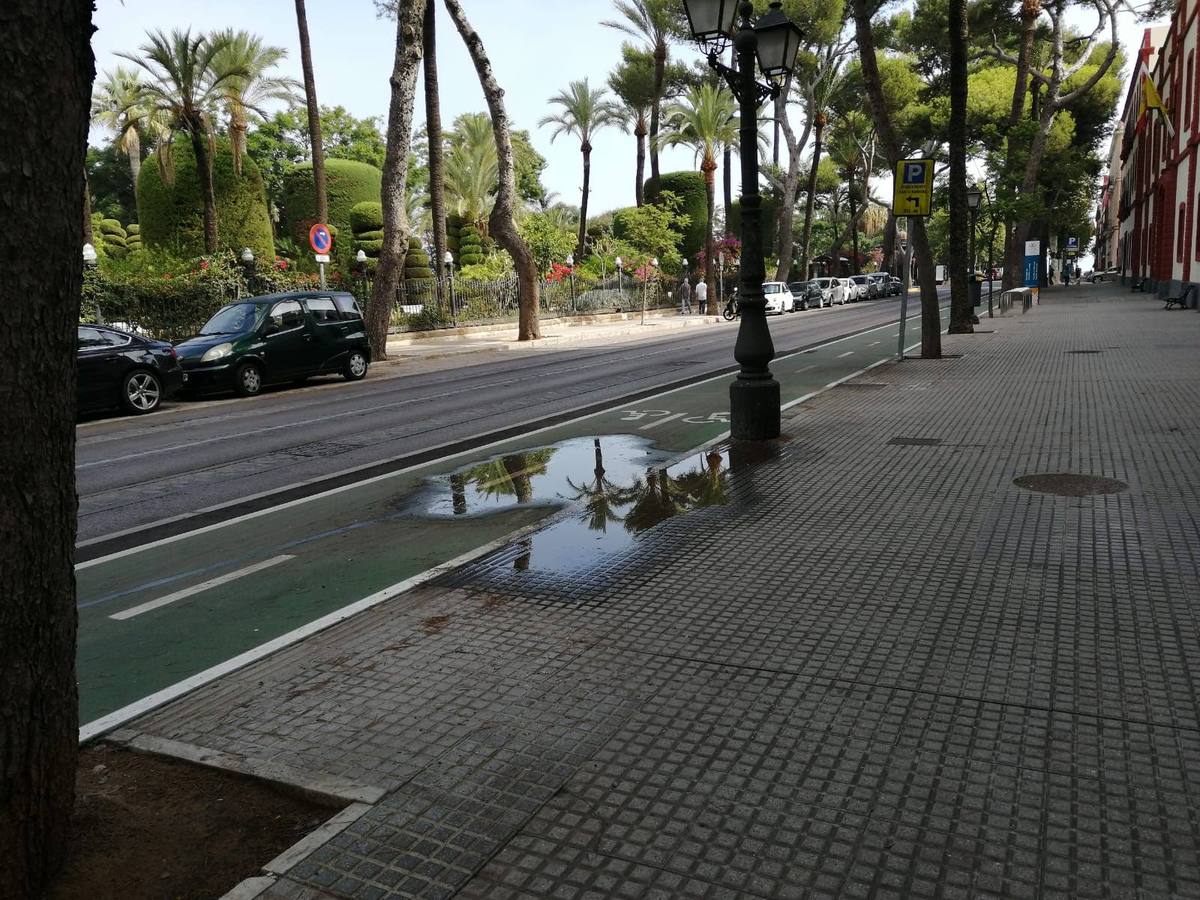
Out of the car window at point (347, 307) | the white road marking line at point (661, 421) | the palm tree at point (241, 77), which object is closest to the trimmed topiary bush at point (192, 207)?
the palm tree at point (241, 77)

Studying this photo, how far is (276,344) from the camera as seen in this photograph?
693 inches

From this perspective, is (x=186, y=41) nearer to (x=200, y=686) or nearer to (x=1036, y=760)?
(x=200, y=686)

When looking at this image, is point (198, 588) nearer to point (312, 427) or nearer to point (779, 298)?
point (312, 427)

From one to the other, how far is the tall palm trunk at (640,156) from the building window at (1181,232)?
29116mm

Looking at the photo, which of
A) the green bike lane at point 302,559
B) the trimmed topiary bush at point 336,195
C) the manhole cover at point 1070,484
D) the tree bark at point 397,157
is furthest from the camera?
the trimmed topiary bush at point 336,195

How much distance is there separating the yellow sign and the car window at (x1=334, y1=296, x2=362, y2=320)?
36.1 feet

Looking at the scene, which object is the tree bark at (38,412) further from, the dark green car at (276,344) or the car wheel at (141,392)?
the dark green car at (276,344)

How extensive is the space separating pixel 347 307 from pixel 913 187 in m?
11.4

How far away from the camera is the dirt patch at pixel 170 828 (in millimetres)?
2707

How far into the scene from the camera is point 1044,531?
5.92 meters

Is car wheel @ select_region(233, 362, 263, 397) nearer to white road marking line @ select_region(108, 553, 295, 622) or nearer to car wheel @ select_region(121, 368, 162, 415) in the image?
car wheel @ select_region(121, 368, 162, 415)

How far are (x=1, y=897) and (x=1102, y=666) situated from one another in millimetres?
3977

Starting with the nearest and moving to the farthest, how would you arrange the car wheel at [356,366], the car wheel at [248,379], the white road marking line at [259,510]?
the white road marking line at [259,510] → the car wheel at [248,379] → the car wheel at [356,366]

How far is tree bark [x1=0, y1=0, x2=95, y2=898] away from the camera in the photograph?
7.84ft
